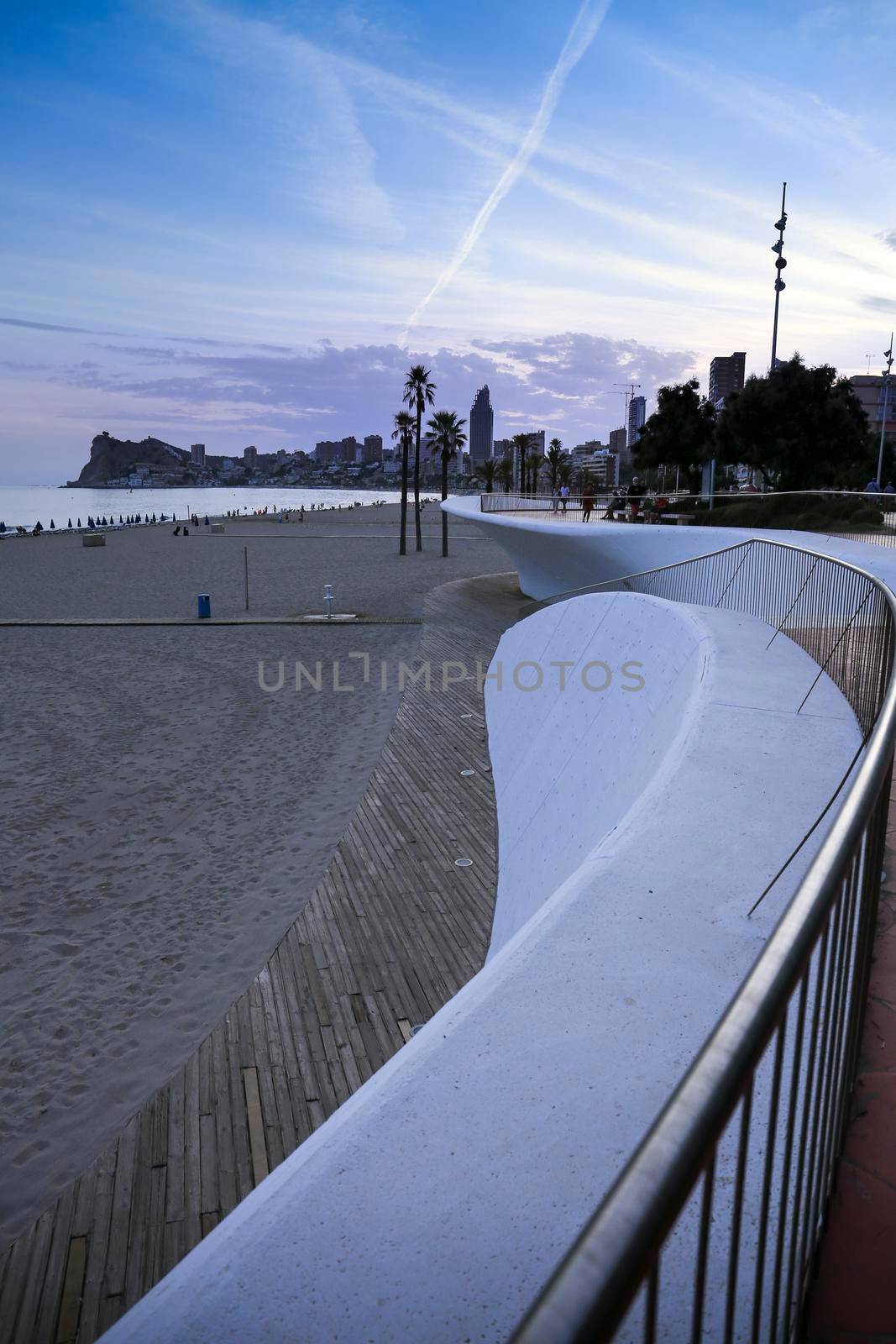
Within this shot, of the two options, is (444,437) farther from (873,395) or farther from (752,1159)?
(873,395)

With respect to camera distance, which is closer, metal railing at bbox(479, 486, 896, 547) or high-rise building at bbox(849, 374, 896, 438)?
metal railing at bbox(479, 486, 896, 547)

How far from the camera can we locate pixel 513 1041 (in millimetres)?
3898

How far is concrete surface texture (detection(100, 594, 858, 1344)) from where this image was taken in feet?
9.52

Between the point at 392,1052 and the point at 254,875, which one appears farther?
the point at 254,875

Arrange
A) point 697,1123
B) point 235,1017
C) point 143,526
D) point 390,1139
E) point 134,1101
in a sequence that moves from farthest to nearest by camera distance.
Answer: point 143,526
point 235,1017
point 134,1101
point 390,1139
point 697,1123

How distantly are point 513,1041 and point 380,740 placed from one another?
41.8 feet

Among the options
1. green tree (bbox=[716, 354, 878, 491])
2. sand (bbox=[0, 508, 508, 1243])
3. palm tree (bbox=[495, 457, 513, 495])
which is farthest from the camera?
palm tree (bbox=[495, 457, 513, 495])

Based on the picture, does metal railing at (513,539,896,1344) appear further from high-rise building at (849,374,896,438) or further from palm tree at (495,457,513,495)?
palm tree at (495,457,513,495)

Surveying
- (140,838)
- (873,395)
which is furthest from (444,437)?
(873,395)

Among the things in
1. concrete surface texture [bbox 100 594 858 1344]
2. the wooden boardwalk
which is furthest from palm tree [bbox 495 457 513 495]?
concrete surface texture [bbox 100 594 858 1344]

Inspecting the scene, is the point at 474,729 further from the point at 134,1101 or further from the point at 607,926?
the point at 607,926

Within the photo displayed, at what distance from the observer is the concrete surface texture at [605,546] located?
17.7 metres

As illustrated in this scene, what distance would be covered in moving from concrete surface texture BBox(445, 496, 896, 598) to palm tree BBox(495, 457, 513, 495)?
108239mm

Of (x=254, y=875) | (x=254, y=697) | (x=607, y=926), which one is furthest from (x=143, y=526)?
(x=607, y=926)
